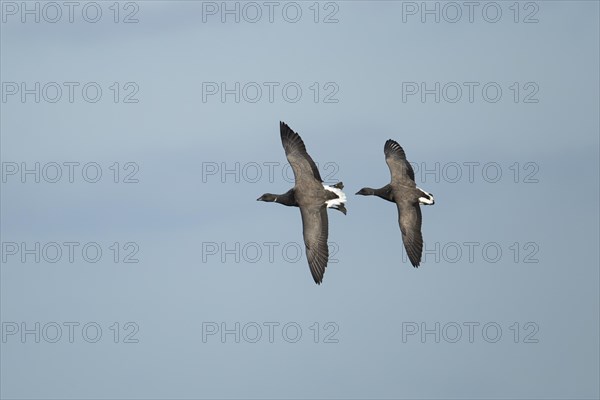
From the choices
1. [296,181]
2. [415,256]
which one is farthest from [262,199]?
[415,256]

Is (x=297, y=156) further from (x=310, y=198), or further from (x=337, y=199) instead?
(x=337, y=199)

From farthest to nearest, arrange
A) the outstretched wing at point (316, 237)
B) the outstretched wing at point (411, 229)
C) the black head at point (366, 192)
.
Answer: the black head at point (366, 192) < the outstretched wing at point (411, 229) < the outstretched wing at point (316, 237)

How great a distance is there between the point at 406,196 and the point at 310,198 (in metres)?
7.48

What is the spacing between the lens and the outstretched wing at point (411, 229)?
125 metres

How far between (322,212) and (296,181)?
3006 mm

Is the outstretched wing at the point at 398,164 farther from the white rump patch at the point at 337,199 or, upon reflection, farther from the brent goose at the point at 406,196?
the white rump patch at the point at 337,199

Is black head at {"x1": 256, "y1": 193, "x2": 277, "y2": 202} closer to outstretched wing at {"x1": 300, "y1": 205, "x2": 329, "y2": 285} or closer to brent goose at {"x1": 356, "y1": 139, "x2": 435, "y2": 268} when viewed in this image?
outstretched wing at {"x1": 300, "y1": 205, "x2": 329, "y2": 285}

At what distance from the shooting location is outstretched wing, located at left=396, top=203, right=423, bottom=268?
412 ft

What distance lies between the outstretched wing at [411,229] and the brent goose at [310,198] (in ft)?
17.1

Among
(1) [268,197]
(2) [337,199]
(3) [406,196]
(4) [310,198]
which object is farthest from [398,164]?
(1) [268,197]

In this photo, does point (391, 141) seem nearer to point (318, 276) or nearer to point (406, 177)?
point (406, 177)

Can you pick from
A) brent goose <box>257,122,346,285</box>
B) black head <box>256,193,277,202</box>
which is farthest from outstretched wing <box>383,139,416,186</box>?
black head <box>256,193,277,202</box>

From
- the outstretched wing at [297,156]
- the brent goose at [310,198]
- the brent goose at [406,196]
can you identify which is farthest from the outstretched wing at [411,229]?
the outstretched wing at [297,156]

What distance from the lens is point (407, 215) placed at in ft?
414
